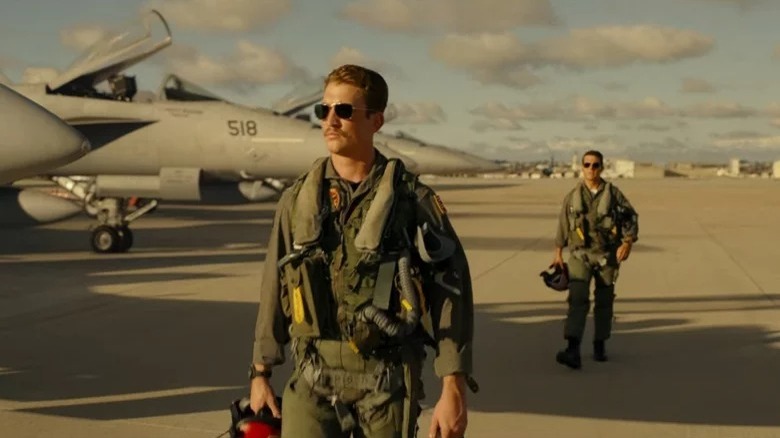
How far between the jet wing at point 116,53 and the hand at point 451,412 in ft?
47.1

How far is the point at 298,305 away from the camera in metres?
3.10

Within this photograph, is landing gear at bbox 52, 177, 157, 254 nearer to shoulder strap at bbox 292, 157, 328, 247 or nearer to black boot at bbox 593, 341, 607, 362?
black boot at bbox 593, 341, 607, 362

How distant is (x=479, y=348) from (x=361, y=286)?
17.1 feet

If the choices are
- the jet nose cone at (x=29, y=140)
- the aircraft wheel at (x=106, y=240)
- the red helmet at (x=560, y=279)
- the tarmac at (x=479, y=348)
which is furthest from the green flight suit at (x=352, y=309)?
the aircraft wheel at (x=106, y=240)

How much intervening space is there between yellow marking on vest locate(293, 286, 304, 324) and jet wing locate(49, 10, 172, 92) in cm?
1407

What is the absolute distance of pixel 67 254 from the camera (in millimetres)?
16109

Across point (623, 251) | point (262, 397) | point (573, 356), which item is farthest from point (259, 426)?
point (623, 251)

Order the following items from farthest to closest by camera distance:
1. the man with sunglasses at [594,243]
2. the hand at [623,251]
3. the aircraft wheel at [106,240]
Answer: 1. the aircraft wheel at [106,240]
2. the hand at [623,251]
3. the man with sunglasses at [594,243]

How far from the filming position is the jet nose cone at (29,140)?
19.3 ft

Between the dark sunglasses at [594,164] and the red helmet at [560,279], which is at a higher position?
the dark sunglasses at [594,164]

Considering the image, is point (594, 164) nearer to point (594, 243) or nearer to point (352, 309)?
point (594, 243)

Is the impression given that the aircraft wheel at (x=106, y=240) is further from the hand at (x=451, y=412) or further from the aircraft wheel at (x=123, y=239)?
the hand at (x=451, y=412)

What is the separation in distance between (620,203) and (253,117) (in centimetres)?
998

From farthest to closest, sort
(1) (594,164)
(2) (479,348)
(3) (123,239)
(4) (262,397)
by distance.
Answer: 1. (3) (123,239)
2. (2) (479,348)
3. (1) (594,164)
4. (4) (262,397)
